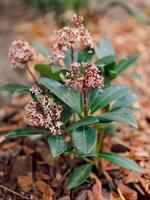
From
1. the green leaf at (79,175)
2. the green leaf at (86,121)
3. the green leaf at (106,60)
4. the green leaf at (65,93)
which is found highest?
the green leaf at (106,60)

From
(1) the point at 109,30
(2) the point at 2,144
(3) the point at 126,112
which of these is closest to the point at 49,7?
(1) the point at 109,30

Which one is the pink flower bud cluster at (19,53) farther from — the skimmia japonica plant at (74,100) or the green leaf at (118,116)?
the green leaf at (118,116)

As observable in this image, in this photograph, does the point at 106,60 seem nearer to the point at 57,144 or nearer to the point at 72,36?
the point at 72,36

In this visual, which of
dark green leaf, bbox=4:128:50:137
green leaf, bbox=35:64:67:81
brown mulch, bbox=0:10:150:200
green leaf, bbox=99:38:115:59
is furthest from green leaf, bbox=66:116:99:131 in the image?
green leaf, bbox=99:38:115:59

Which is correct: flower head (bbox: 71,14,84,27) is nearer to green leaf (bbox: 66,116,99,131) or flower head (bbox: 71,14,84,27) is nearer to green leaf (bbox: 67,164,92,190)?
green leaf (bbox: 66,116,99,131)

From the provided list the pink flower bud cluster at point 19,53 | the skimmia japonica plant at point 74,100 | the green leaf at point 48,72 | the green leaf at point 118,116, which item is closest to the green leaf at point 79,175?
the skimmia japonica plant at point 74,100

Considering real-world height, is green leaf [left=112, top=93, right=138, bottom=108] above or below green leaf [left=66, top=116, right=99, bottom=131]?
above
